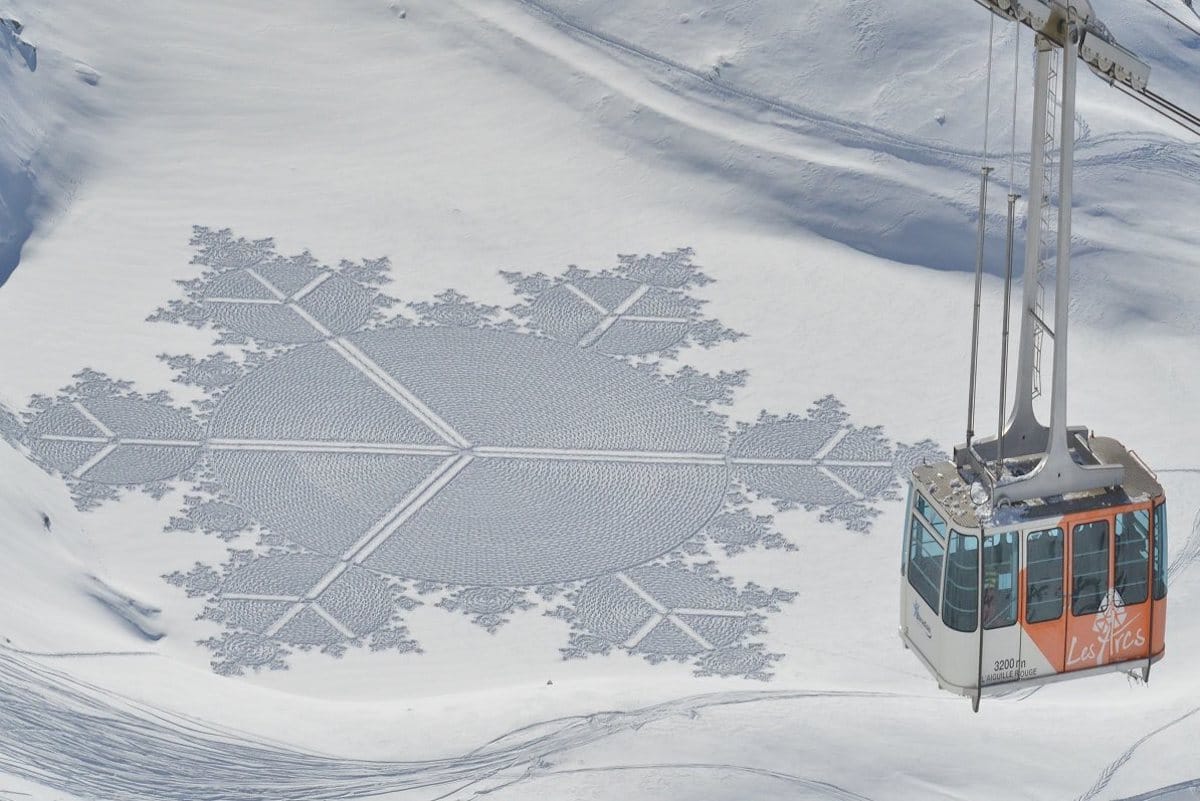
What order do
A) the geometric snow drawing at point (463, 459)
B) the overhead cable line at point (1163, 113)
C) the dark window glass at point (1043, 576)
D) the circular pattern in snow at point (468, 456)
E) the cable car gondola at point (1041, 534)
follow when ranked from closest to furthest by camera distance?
1. the cable car gondola at point (1041, 534)
2. the dark window glass at point (1043, 576)
3. the overhead cable line at point (1163, 113)
4. the geometric snow drawing at point (463, 459)
5. the circular pattern in snow at point (468, 456)

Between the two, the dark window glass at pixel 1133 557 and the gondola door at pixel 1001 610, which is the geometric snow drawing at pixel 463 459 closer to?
the gondola door at pixel 1001 610

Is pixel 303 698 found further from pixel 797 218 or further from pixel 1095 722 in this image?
pixel 797 218

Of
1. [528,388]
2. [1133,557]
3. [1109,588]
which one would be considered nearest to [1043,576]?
[1109,588]

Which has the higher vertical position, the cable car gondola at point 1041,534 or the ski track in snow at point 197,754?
the cable car gondola at point 1041,534

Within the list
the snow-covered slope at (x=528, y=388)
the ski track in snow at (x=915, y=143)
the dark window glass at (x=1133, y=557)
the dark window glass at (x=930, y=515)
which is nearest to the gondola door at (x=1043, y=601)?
the dark window glass at (x=1133, y=557)

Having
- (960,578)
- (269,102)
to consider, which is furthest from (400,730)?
(269,102)

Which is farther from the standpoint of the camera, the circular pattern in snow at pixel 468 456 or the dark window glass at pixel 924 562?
the circular pattern in snow at pixel 468 456

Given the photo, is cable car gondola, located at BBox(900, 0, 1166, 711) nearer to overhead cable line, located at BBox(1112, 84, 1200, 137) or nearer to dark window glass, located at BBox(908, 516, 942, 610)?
dark window glass, located at BBox(908, 516, 942, 610)
